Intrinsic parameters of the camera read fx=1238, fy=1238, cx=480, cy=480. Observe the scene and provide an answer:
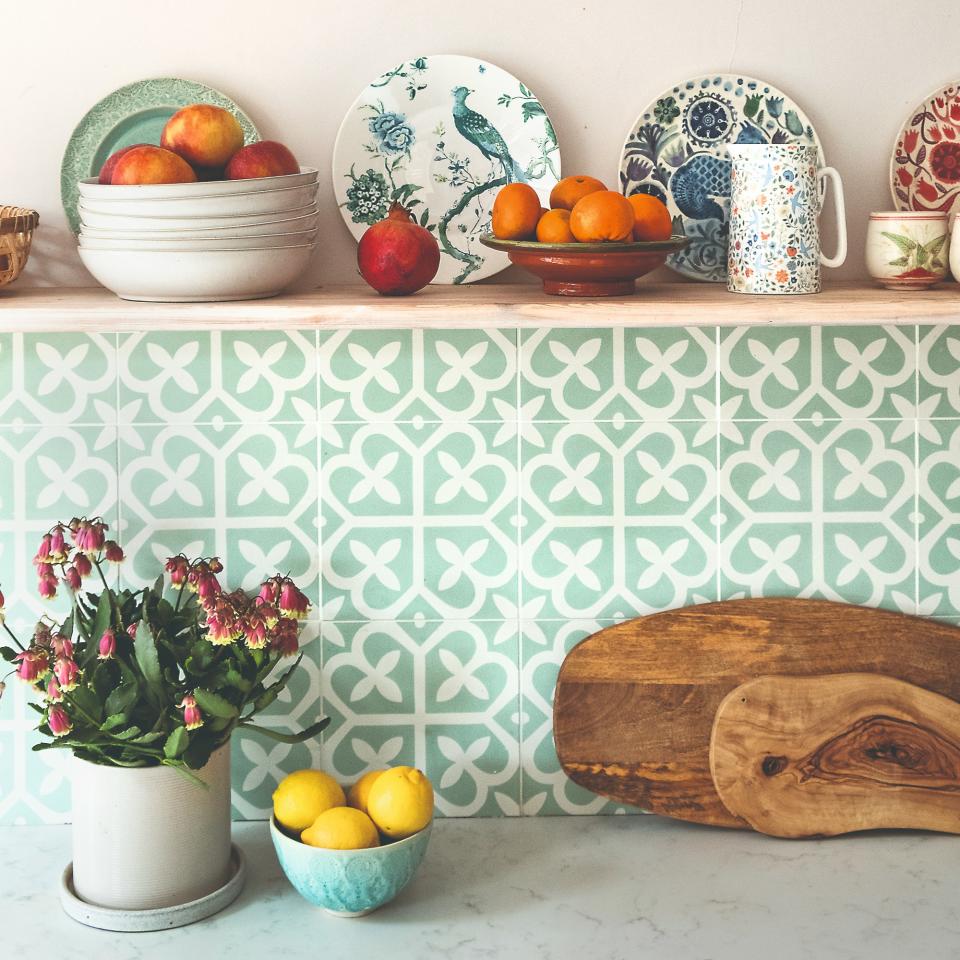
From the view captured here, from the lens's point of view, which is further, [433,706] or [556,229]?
[433,706]

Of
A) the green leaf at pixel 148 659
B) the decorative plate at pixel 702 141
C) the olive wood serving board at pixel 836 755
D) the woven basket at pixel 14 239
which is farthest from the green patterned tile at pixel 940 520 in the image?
the woven basket at pixel 14 239

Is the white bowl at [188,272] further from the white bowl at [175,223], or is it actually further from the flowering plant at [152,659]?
the flowering plant at [152,659]

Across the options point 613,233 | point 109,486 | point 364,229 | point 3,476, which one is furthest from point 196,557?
point 613,233

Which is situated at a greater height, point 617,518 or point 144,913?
point 617,518

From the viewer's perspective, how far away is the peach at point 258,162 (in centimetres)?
117

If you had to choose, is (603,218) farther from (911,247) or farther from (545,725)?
(545,725)

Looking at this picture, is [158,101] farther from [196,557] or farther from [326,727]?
[326,727]

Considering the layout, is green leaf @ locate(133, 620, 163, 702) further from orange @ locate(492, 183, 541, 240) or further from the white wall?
orange @ locate(492, 183, 541, 240)

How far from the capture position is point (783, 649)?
4.74ft

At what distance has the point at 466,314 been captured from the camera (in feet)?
3.82

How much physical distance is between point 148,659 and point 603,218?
2.04ft

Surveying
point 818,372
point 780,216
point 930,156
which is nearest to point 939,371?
point 818,372

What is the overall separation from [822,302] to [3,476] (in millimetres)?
921

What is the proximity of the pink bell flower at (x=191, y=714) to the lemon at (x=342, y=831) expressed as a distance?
16 cm
